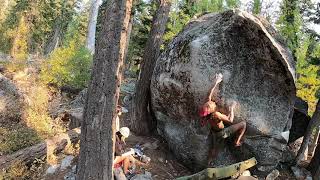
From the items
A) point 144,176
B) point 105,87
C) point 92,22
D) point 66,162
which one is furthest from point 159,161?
point 92,22

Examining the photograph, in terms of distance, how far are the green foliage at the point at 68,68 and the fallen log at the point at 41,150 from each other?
6.78 m

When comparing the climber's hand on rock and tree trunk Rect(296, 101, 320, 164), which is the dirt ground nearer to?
the climber's hand on rock

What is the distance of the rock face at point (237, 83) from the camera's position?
9891 millimetres

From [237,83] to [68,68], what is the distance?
9313mm

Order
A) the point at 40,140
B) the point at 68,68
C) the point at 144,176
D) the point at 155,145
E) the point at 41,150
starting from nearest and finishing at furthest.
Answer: the point at 144,176, the point at 41,150, the point at 40,140, the point at 155,145, the point at 68,68

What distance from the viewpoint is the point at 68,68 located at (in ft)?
56.2

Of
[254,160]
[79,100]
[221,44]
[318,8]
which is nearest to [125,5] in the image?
[221,44]

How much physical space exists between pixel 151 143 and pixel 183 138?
39.7 inches

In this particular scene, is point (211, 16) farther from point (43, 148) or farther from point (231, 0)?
point (43, 148)

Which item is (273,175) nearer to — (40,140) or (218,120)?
(218,120)

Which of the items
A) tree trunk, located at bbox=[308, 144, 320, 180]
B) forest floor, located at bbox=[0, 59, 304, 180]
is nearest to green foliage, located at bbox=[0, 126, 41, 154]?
forest floor, located at bbox=[0, 59, 304, 180]

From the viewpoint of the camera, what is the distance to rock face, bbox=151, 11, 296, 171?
9891 millimetres

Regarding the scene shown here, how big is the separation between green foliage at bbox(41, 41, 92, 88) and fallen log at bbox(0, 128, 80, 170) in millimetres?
6775

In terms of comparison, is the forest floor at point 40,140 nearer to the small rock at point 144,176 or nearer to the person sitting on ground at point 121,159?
the small rock at point 144,176
